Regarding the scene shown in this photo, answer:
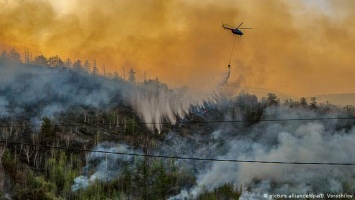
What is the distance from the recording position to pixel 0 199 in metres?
102

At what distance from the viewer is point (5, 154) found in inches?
7662

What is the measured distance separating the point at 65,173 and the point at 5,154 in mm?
29936

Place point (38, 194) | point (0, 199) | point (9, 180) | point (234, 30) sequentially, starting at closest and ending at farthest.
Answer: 1. point (234, 30)
2. point (0, 199)
3. point (38, 194)
4. point (9, 180)

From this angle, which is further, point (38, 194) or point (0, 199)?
point (38, 194)

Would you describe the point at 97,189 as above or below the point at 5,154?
below

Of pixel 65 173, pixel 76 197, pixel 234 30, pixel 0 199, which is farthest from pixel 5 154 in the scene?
pixel 234 30

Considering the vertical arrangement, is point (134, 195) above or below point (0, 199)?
below

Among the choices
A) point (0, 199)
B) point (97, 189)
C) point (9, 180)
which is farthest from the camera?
point (97, 189)

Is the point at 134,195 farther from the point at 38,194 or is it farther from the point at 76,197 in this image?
the point at 38,194

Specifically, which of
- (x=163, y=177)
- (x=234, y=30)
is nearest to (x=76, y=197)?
(x=163, y=177)

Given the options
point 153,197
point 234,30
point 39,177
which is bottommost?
point 153,197

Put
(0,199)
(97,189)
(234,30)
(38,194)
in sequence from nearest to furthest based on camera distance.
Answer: (234,30)
(0,199)
(38,194)
(97,189)

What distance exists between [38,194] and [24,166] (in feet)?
165

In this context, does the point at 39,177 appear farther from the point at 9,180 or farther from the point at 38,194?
the point at 38,194
